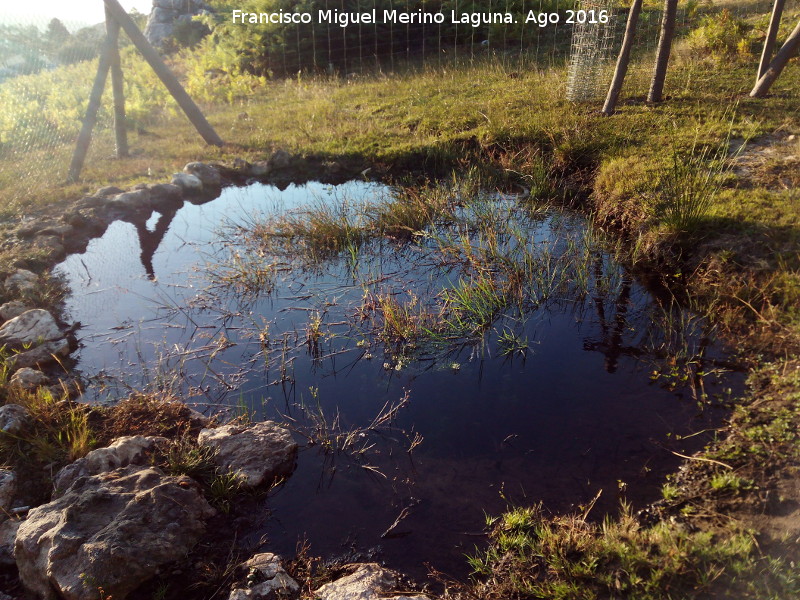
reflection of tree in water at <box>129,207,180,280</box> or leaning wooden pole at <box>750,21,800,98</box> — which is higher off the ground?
leaning wooden pole at <box>750,21,800,98</box>

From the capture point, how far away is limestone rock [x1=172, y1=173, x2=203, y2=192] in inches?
335

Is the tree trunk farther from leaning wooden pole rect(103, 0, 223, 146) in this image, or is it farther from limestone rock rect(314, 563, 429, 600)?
limestone rock rect(314, 563, 429, 600)

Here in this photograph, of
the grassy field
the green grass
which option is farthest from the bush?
the green grass

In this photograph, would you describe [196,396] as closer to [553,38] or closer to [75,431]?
[75,431]

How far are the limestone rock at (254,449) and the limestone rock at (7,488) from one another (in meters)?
1.19

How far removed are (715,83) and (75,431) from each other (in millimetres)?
9751

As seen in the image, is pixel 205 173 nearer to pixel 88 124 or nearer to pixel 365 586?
pixel 88 124

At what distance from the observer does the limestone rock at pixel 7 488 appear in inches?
132

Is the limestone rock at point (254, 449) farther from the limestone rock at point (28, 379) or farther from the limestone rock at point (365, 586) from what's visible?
the limestone rock at point (28, 379)

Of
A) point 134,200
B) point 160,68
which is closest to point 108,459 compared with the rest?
point 134,200

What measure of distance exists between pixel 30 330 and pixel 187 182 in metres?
4.16

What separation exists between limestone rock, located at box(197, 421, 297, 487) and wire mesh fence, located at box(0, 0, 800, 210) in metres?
9.33

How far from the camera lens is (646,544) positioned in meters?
2.73

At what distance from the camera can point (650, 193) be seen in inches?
225
